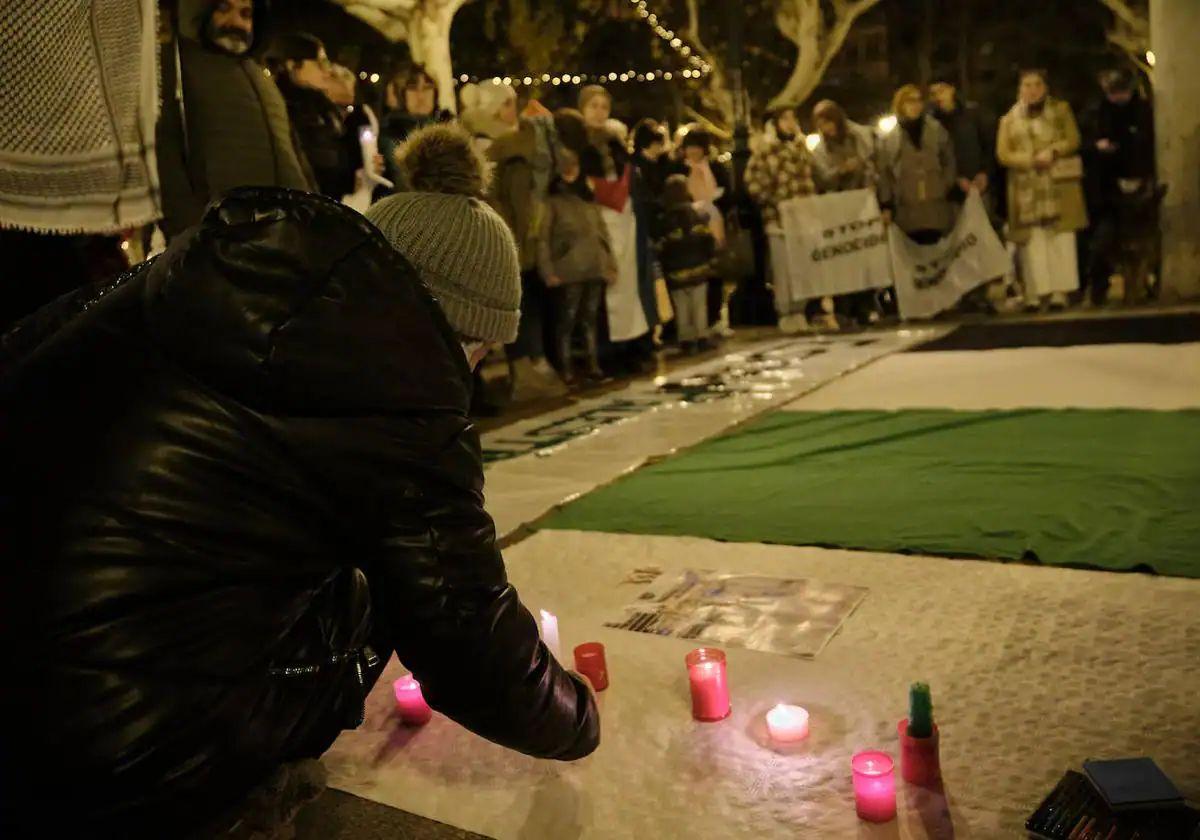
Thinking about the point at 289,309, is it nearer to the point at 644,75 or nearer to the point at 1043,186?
the point at 1043,186

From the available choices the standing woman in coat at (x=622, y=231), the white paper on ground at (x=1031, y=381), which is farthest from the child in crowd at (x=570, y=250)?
the white paper on ground at (x=1031, y=381)

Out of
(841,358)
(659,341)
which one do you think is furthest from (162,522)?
(659,341)

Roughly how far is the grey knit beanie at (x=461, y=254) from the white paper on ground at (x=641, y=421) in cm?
176

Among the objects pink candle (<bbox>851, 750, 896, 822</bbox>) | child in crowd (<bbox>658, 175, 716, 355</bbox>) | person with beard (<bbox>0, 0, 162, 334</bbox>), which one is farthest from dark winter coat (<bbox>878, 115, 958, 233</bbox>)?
pink candle (<bbox>851, 750, 896, 822</bbox>)

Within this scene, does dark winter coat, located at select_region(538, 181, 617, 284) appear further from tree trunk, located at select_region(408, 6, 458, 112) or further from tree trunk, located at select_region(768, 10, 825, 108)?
tree trunk, located at select_region(768, 10, 825, 108)

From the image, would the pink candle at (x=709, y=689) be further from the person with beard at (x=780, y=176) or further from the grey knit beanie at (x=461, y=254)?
the person with beard at (x=780, y=176)

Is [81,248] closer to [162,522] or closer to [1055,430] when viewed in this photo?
[162,522]

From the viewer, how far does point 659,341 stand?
28.1ft

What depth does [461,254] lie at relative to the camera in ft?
5.02

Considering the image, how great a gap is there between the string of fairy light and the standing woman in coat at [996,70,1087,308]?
5.73 metres

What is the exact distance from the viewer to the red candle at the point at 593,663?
6.90 ft

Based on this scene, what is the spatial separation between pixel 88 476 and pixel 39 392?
135 mm

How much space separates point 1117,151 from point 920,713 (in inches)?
309

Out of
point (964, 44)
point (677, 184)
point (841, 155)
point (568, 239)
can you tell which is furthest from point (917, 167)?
point (964, 44)
